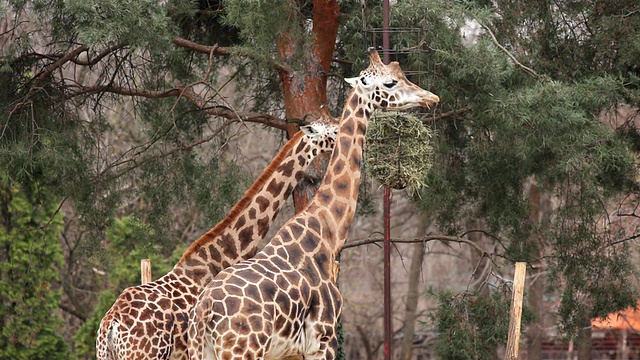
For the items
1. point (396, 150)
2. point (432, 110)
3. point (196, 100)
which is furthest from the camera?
point (432, 110)

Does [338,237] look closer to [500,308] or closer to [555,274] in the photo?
[500,308]

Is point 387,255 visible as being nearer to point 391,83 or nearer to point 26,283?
point 391,83

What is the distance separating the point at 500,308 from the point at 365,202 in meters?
3.01

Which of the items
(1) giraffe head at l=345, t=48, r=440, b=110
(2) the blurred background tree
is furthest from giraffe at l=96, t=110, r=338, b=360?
(2) the blurred background tree

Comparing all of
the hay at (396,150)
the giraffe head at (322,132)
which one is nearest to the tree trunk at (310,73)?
the hay at (396,150)

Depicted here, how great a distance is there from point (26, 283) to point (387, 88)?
9440 millimetres

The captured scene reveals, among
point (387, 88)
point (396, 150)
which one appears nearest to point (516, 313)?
point (396, 150)

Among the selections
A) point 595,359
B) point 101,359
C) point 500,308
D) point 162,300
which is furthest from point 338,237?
point 595,359

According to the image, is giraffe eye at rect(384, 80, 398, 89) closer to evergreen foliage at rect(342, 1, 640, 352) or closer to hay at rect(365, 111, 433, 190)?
hay at rect(365, 111, 433, 190)

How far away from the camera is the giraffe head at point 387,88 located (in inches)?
304

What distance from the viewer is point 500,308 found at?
35.0 feet

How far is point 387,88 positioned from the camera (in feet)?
25.3

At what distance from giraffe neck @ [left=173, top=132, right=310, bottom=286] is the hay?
652mm

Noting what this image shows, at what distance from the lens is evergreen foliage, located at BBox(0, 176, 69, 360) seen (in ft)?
49.6
